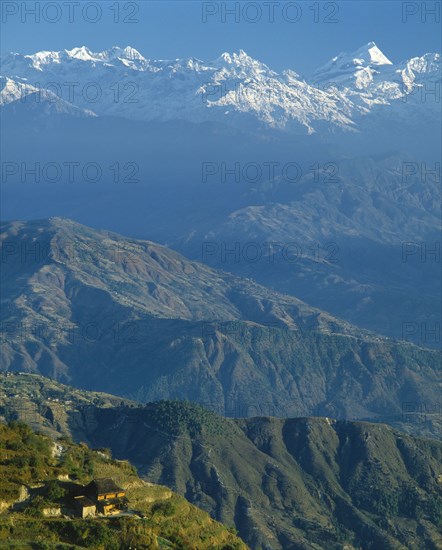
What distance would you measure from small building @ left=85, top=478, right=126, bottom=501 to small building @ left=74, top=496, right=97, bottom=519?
1459 millimetres

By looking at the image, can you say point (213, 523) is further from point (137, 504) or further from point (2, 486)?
point (2, 486)

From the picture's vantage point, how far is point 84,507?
132 metres

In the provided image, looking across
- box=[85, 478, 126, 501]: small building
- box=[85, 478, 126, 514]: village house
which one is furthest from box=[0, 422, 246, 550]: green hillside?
box=[85, 478, 126, 501]: small building

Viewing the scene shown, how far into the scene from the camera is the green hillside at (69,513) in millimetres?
123250

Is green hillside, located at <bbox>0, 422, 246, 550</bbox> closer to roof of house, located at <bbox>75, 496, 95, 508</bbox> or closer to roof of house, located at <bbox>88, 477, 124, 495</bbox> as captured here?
roof of house, located at <bbox>75, 496, 95, 508</bbox>

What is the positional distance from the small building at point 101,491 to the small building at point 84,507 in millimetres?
1459

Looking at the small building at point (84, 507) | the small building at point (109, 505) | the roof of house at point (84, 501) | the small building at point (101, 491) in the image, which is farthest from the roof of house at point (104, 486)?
the small building at point (84, 507)

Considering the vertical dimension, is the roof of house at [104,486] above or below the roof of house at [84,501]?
above

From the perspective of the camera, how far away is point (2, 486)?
5256 inches

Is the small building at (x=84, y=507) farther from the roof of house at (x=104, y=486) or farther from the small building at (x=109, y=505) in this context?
the roof of house at (x=104, y=486)

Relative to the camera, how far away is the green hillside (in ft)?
404

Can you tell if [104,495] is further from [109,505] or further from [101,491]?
[109,505]

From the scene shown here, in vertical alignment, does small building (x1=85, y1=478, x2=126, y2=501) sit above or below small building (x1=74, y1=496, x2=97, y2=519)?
above

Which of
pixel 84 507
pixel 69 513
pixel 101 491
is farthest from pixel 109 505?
pixel 69 513
